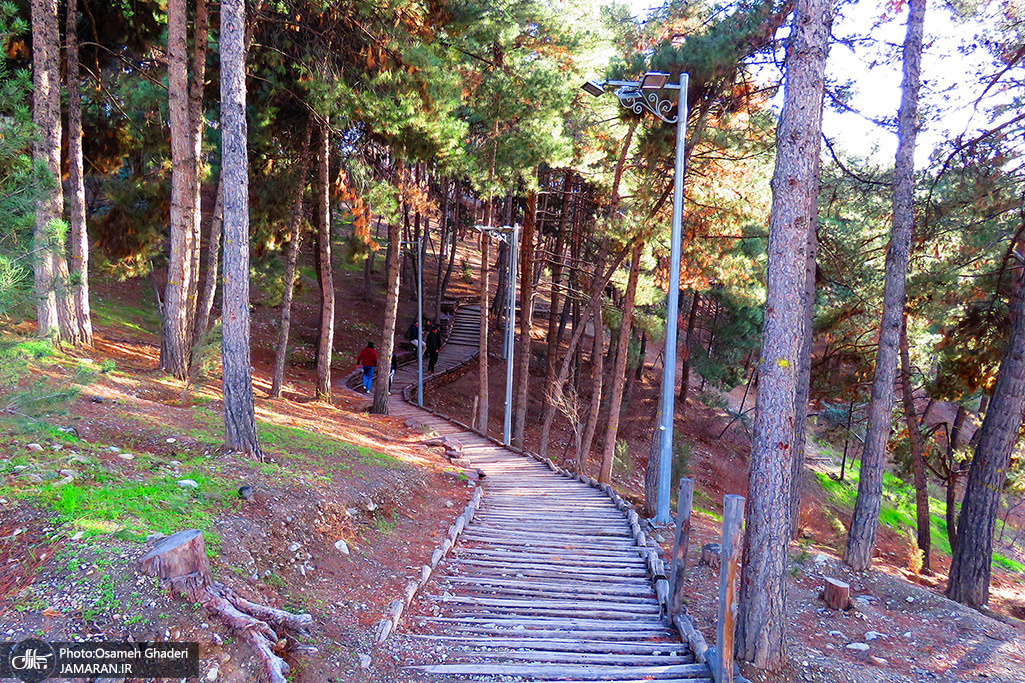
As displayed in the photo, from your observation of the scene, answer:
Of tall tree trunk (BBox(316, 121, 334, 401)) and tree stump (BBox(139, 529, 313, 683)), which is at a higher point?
tall tree trunk (BBox(316, 121, 334, 401))

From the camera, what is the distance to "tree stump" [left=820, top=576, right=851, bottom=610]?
8.58m

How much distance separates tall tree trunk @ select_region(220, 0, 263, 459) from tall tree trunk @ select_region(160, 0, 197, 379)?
12.2ft

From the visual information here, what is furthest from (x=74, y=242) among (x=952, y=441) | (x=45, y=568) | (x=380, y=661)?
(x=952, y=441)

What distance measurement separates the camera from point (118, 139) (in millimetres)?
14977

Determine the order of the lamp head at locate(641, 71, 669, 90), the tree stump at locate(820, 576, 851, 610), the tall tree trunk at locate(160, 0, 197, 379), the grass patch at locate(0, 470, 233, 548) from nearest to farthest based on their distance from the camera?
the grass patch at locate(0, 470, 233, 548) → the tree stump at locate(820, 576, 851, 610) → the lamp head at locate(641, 71, 669, 90) → the tall tree trunk at locate(160, 0, 197, 379)

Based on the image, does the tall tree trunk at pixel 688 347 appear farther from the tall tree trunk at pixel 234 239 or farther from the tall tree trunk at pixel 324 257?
the tall tree trunk at pixel 234 239

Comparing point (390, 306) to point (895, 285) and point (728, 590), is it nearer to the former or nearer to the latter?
point (895, 285)

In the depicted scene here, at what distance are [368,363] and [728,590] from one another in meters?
18.5

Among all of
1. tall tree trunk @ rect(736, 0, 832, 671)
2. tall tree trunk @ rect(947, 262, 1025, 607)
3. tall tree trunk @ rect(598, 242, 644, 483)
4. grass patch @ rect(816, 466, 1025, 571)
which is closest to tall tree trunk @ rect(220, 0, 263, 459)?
tall tree trunk @ rect(736, 0, 832, 671)

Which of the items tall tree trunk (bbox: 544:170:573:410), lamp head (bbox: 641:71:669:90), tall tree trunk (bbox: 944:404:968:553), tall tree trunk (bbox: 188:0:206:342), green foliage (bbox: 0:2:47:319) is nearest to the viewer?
green foliage (bbox: 0:2:47:319)

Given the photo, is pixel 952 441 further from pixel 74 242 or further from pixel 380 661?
pixel 74 242

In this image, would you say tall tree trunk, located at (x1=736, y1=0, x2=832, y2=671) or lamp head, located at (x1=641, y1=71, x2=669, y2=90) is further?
lamp head, located at (x1=641, y1=71, x2=669, y2=90)

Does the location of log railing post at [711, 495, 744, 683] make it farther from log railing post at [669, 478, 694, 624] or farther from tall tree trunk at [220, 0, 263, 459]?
tall tree trunk at [220, 0, 263, 459]

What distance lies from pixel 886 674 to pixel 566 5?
50.7ft
